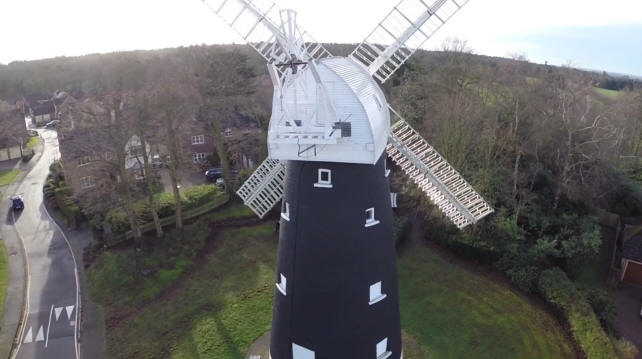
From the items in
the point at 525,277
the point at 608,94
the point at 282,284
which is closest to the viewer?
the point at 282,284

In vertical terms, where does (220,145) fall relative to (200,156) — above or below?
above

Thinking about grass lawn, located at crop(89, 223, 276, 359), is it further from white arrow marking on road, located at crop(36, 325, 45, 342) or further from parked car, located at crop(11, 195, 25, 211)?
parked car, located at crop(11, 195, 25, 211)

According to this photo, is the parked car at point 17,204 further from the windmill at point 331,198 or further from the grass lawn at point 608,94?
the grass lawn at point 608,94

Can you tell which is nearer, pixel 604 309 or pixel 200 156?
pixel 604 309

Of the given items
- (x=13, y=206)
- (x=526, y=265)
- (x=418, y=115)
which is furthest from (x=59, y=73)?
(x=526, y=265)

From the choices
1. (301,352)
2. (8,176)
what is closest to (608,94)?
(301,352)

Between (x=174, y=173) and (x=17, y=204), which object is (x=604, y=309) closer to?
(x=174, y=173)

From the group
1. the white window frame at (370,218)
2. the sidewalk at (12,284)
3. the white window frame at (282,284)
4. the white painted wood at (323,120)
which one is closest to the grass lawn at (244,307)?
the sidewalk at (12,284)
